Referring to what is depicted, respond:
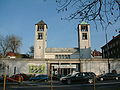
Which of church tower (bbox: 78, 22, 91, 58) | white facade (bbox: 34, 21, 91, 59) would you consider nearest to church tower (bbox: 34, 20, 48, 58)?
white facade (bbox: 34, 21, 91, 59)

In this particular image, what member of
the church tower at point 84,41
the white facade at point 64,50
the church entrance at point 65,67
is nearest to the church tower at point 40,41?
the white facade at point 64,50

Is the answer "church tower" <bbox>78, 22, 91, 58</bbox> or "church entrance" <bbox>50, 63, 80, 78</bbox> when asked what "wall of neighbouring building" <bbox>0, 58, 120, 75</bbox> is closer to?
"church entrance" <bbox>50, 63, 80, 78</bbox>

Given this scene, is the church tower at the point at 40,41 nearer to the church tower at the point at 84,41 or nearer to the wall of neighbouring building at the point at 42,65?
the church tower at the point at 84,41

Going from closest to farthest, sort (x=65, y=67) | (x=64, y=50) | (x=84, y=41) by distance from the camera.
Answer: (x=65, y=67) < (x=84, y=41) < (x=64, y=50)

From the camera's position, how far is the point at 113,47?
69938mm

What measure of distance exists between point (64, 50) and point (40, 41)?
10670 mm

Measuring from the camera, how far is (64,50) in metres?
67.8

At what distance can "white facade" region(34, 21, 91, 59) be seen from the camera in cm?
6387

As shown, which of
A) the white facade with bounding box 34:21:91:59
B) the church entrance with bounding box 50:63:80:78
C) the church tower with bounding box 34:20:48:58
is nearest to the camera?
the church entrance with bounding box 50:63:80:78

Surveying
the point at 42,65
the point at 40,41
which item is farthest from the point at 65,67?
the point at 40,41

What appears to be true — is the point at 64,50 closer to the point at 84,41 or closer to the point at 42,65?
the point at 84,41

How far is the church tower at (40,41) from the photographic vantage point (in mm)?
63188

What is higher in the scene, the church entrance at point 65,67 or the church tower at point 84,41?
the church tower at point 84,41

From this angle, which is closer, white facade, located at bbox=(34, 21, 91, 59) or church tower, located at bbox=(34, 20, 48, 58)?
church tower, located at bbox=(34, 20, 48, 58)
